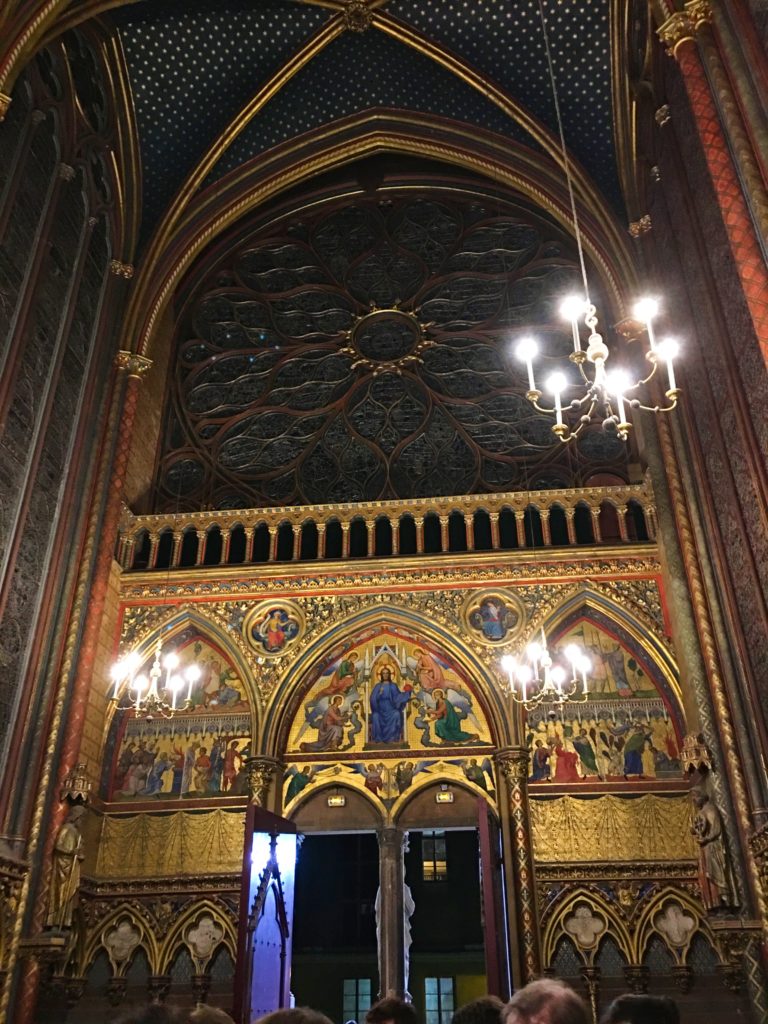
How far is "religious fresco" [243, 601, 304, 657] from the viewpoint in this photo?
12398 mm

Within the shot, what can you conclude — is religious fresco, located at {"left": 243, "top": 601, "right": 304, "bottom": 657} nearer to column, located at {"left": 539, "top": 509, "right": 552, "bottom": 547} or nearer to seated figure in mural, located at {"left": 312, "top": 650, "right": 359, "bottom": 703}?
seated figure in mural, located at {"left": 312, "top": 650, "right": 359, "bottom": 703}

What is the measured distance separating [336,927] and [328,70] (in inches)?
713

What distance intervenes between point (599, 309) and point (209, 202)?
7.49 m

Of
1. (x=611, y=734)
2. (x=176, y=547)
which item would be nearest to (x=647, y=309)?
(x=611, y=734)

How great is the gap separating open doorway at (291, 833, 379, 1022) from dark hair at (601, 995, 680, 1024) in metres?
16.7

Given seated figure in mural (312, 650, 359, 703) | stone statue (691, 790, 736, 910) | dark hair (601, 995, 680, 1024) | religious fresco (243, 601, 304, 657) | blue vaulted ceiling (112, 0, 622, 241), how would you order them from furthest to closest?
blue vaulted ceiling (112, 0, 622, 241)
religious fresco (243, 601, 304, 657)
seated figure in mural (312, 650, 359, 703)
stone statue (691, 790, 736, 910)
dark hair (601, 995, 680, 1024)

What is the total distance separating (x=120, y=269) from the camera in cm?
1469

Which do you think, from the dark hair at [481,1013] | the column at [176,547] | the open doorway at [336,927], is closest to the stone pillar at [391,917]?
the column at [176,547]

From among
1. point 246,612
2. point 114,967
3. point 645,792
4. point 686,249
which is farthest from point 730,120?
point 114,967

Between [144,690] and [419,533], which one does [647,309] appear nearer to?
[419,533]

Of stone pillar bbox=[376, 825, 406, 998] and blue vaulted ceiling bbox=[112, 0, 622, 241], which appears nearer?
stone pillar bbox=[376, 825, 406, 998]

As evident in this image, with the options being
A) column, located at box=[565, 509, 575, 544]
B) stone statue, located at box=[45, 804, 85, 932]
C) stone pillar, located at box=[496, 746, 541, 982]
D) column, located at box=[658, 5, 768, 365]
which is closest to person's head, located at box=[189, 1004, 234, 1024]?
column, located at box=[658, 5, 768, 365]

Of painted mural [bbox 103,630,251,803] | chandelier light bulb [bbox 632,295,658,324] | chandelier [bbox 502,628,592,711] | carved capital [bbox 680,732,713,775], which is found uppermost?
chandelier light bulb [bbox 632,295,658,324]

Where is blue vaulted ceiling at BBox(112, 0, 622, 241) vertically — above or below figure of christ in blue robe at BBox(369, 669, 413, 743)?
above
